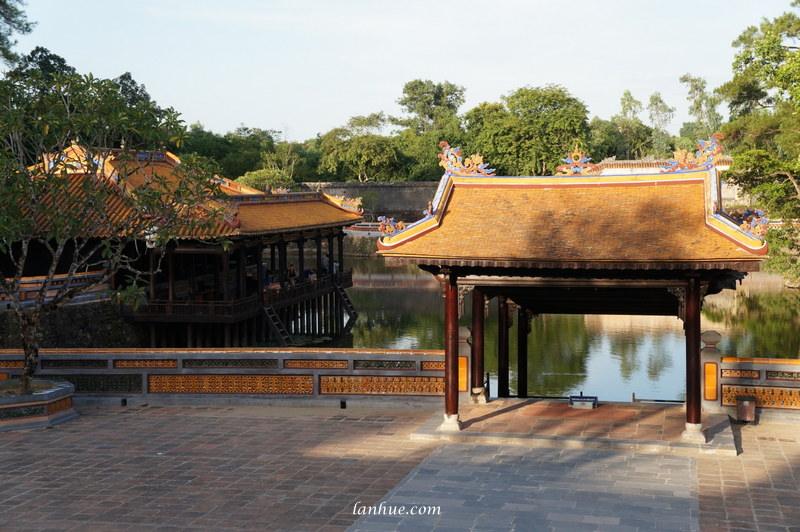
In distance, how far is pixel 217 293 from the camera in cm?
3353

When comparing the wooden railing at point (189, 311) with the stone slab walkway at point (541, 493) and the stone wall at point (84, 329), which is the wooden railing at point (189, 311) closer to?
the stone wall at point (84, 329)

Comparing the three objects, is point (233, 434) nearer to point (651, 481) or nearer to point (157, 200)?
point (157, 200)

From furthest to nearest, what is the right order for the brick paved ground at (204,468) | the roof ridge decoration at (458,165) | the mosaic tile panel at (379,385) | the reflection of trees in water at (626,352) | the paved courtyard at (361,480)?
the reflection of trees in water at (626,352) < the mosaic tile panel at (379,385) < the roof ridge decoration at (458,165) < the brick paved ground at (204,468) < the paved courtyard at (361,480)

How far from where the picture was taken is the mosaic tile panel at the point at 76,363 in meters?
16.0

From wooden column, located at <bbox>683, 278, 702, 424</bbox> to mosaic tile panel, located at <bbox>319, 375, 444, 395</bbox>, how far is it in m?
4.25

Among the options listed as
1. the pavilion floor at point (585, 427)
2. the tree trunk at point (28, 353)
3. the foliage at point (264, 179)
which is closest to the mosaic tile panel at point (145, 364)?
the tree trunk at point (28, 353)

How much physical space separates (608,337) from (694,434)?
23368 millimetres

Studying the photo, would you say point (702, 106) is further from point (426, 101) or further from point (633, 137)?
point (426, 101)

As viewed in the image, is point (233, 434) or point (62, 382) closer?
point (233, 434)

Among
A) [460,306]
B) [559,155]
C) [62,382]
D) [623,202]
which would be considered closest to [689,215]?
[623,202]

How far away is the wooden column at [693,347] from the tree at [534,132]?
5764cm

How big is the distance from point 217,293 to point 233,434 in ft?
67.1

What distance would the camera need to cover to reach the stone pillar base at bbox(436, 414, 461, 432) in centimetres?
1315

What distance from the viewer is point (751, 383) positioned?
550 inches
